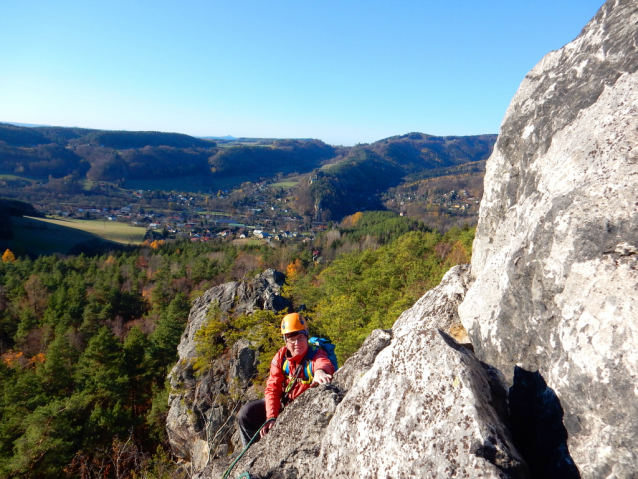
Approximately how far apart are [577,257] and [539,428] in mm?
1756

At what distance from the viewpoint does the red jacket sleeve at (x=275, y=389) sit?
5594mm

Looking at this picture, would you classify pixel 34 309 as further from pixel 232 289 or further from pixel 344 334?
pixel 344 334

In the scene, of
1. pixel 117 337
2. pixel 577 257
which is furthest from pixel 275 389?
pixel 117 337

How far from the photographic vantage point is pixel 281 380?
18.7 feet

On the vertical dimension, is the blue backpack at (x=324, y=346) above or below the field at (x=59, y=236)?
above

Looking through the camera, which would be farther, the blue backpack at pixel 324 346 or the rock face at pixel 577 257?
the blue backpack at pixel 324 346

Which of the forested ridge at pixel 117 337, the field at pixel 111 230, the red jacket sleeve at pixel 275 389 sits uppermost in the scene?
the red jacket sleeve at pixel 275 389

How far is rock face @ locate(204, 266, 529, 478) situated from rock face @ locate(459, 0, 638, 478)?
23.3 inches

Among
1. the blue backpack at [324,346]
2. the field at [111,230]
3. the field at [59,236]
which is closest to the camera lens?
the blue backpack at [324,346]

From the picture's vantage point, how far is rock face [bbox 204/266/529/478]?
9.32ft

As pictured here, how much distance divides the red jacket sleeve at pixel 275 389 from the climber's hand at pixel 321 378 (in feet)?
2.34

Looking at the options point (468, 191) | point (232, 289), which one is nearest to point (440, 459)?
point (232, 289)

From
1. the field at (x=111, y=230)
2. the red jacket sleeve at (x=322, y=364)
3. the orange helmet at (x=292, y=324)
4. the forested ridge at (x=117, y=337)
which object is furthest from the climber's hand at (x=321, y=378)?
the field at (x=111, y=230)

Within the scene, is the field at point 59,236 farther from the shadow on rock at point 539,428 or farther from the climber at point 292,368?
the shadow on rock at point 539,428
